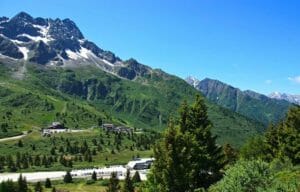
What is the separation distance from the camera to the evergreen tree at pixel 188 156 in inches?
1978

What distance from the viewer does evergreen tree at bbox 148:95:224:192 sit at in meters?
50.2

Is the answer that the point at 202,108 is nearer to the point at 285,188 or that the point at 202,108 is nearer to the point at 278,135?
the point at 285,188

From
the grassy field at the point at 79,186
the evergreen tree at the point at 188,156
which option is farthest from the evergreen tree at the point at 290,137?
A: the grassy field at the point at 79,186

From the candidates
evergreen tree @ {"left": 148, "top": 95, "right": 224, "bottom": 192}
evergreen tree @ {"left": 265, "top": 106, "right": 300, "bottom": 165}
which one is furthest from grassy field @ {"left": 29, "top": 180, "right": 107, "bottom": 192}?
evergreen tree @ {"left": 148, "top": 95, "right": 224, "bottom": 192}

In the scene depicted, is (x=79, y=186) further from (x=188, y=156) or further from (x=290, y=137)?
(x=188, y=156)

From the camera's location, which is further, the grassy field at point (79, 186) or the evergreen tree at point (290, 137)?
the grassy field at point (79, 186)

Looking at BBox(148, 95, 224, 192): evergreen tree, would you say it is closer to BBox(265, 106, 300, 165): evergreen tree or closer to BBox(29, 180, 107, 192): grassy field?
BBox(265, 106, 300, 165): evergreen tree

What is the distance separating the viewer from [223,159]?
2210 inches

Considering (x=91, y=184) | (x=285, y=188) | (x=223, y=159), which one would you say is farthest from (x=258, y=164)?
(x=91, y=184)

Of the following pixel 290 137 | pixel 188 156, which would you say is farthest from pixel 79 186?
pixel 188 156

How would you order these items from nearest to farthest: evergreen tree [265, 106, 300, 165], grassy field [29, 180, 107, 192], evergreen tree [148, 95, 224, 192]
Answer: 1. evergreen tree [148, 95, 224, 192]
2. evergreen tree [265, 106, 300, 165]
3. grassy field [29, 180, 107, 192]

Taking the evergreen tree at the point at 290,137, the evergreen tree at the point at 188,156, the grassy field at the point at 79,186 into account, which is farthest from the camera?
the grassy field at the point at 79,186

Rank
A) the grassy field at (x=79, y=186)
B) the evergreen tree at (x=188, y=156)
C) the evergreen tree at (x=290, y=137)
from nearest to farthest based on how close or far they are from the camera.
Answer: the evergreen tree at (x=188, y=156)
the evergreen tree at (x=290, y=137)
the grassy field at (x=79, y=186)

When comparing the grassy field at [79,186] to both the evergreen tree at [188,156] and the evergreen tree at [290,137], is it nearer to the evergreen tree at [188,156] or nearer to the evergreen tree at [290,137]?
the evergreen tree at [290,137]
